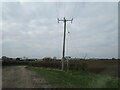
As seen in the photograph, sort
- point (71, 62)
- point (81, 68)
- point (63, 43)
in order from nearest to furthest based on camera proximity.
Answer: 1. point (81, 68)
2. point (63, 43)
3. point (71, 62)

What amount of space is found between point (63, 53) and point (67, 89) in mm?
24061

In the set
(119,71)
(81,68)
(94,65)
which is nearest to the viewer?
(119,71)

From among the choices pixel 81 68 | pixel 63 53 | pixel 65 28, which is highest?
pixel 65 28

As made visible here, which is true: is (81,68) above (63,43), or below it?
below

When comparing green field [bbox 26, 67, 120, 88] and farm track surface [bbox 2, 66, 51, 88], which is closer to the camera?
green field [bbox 26, 67, 120, 88]

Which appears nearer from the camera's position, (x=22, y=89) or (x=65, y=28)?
(x=22, y=89)

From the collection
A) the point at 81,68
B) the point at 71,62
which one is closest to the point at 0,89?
the point at 81,68

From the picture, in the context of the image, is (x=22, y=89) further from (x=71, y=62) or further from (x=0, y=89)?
(x=71, y=62)

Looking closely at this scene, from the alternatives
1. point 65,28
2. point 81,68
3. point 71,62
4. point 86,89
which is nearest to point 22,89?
point 86,89

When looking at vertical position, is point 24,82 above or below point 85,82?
below

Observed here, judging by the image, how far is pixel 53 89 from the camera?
12156mm

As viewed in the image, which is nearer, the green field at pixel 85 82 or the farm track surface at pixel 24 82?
the green field at pixel 85 82

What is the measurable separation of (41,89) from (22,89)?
3.39 feet

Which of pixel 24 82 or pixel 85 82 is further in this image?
pixel 24 82
